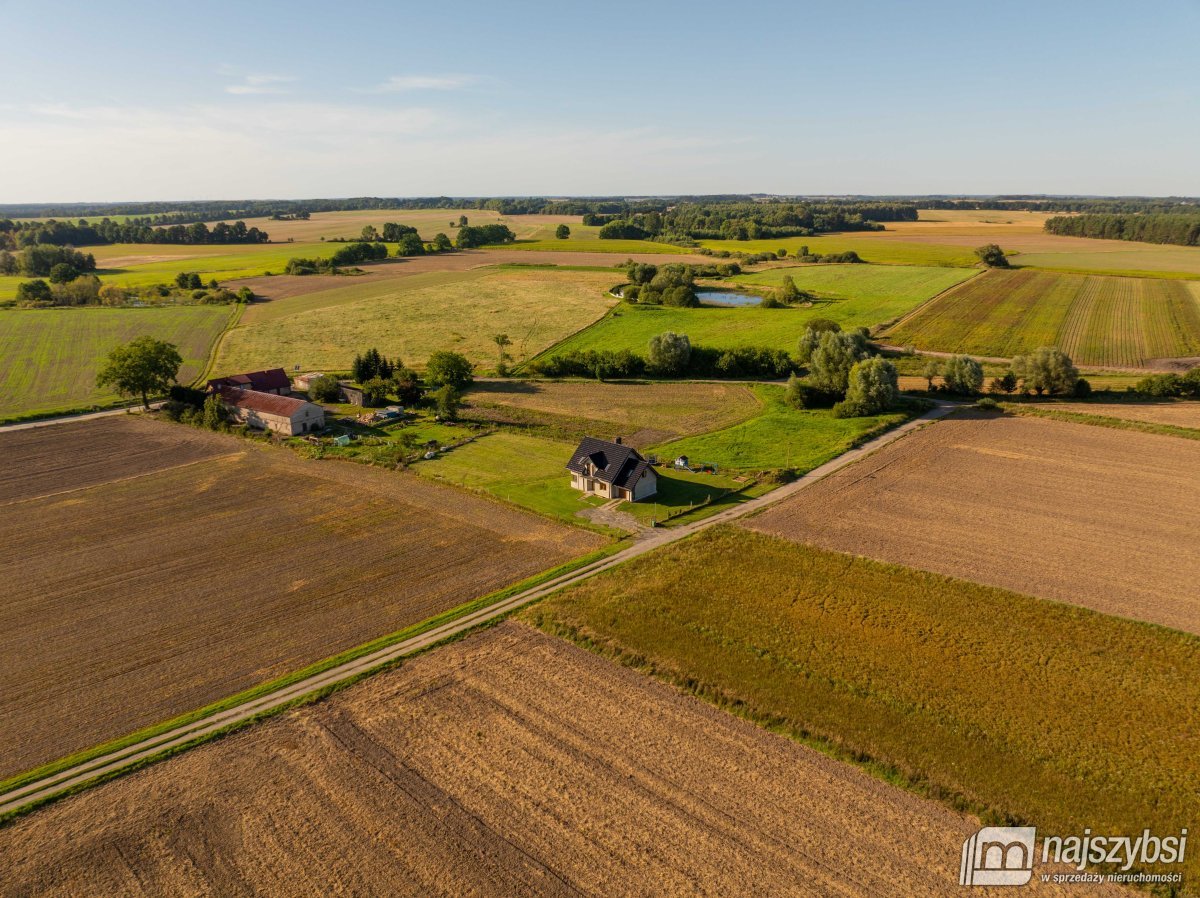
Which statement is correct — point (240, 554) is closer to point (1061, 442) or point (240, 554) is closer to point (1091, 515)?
point (1091, 515)

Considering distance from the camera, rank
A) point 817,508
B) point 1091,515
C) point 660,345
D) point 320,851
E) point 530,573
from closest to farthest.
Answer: point 320,851 → point 530,573 → point 1091,515 → point 817,508 → point 660,345

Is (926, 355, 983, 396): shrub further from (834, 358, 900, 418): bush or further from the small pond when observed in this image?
the small pond

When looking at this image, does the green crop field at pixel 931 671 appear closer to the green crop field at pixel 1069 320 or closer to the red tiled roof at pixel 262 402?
the red tiled roof at pixel 262 402

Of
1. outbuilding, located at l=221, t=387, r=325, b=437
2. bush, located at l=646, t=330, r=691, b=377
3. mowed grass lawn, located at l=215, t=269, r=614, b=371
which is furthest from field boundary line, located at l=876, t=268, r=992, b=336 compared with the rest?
outbuilding, located at l=221, t=387, r=325, b=437

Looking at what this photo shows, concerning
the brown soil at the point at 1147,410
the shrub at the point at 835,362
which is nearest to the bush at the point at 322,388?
the shrub at the point at 835,362

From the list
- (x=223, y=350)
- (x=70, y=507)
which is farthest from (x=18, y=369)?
(x=70, y=507)

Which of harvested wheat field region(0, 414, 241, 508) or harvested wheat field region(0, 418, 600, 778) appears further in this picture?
harvested wheat field region(0, 414, 241, 508)

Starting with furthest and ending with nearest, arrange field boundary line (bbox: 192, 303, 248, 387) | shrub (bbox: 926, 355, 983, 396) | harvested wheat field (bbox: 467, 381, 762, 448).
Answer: field boundary line (bbox: 192, 303, 248, 387) < shrub (bbox: 926, 355, 983, 396) < harvested wheat field (bbox: 467, 381, 762, 448)
